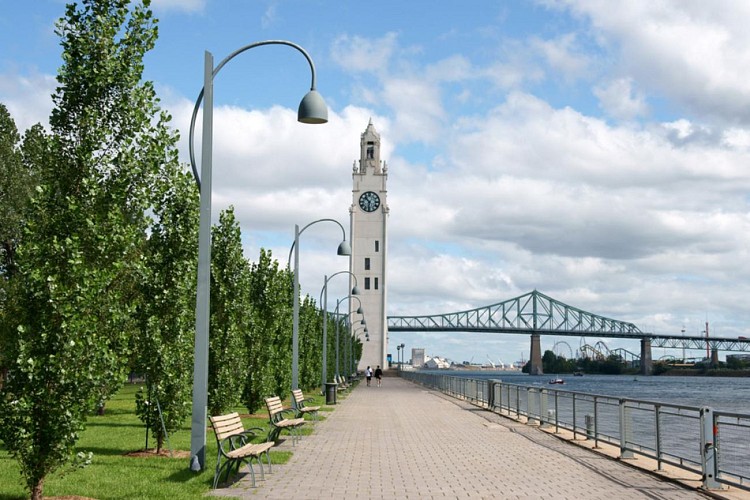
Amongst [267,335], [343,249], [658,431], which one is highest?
[343,249]

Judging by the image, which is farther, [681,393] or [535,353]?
[535,353]

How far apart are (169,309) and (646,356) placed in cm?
16865

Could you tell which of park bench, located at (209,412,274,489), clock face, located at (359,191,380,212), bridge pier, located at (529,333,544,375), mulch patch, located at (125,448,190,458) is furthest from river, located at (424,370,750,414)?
clock face, located at (359,191,380,212)

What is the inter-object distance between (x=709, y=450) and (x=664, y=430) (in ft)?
6.01

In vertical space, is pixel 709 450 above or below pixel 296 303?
below

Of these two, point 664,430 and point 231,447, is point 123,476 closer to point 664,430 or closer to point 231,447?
point 231,447

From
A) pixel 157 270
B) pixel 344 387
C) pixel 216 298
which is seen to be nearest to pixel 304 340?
pixel 344 387

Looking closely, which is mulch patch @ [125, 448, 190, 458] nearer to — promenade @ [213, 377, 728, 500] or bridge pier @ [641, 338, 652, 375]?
promenade @ [213, 377, 728, 500]

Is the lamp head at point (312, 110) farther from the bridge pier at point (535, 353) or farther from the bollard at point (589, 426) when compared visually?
the bridge pier at point (535, 353)

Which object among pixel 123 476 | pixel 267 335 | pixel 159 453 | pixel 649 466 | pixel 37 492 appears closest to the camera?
pixel 37 492

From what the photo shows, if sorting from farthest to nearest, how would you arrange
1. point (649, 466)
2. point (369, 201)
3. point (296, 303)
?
point (369, 201) → point (296, 303) → point (649, 466)

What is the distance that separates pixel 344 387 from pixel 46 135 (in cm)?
3961

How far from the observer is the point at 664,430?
13.3 m

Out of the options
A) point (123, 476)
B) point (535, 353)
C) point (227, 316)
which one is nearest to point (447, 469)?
point (123, 476)
